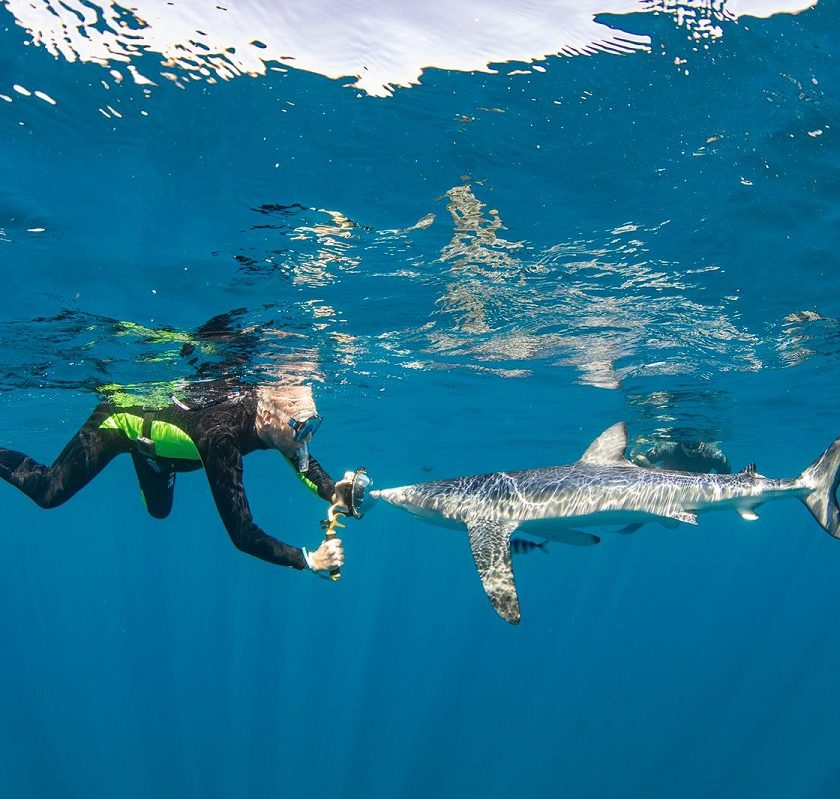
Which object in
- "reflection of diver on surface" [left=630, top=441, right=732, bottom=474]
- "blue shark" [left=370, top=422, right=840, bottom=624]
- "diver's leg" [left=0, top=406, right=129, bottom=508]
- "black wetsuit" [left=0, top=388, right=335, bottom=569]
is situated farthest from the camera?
"reflection of diver on surface" [left=630, top=441, right=732, bottom=474]

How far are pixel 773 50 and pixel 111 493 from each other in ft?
168

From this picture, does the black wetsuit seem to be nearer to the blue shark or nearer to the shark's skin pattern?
the blue shark

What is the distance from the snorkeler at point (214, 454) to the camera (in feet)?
17.5

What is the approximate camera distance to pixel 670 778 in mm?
24469

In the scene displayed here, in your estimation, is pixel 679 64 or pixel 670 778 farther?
pixel 670 778

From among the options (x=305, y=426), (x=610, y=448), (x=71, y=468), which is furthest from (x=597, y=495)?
(x=71, y=468)

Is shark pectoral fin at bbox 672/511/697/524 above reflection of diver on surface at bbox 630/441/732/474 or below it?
below

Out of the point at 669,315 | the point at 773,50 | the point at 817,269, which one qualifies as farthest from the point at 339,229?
the point at 817,269

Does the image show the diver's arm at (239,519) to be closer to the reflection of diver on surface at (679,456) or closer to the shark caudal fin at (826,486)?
the shark caudal fin at (826,486)

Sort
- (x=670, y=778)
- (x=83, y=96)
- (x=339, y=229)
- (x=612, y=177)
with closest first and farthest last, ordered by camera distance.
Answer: (x=83, y=96) → (x=612, y=177) → (x=339, y=229) → (x=670, y=778)

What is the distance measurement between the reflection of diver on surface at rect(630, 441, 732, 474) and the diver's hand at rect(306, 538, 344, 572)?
747 inches

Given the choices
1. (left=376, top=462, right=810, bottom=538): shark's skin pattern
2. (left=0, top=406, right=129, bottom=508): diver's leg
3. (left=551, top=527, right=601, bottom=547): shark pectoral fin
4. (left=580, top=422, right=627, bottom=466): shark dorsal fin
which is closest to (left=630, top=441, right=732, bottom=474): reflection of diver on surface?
(left=580, top=422, right=627, bottom=466): shark dorsal fin

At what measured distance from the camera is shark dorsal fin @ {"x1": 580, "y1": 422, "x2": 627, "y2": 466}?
28.3ft

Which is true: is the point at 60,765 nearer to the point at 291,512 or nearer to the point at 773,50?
the point at 773,50
